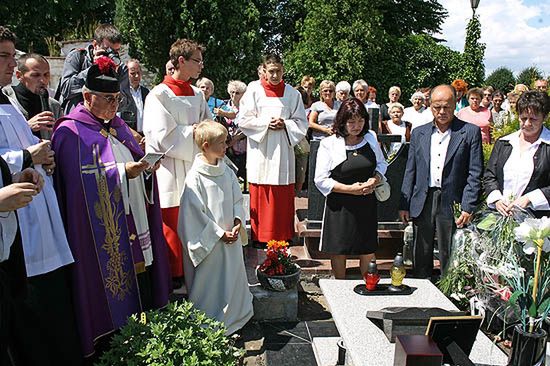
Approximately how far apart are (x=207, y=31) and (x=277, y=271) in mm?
10399

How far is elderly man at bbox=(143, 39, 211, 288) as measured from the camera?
4480 millimetres

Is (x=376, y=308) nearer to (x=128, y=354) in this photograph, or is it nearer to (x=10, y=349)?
(x=128, y=354)

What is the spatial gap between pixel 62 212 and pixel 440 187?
10.3ft

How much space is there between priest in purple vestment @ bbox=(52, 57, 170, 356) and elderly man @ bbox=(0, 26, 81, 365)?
0.16m

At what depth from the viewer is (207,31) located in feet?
43.9

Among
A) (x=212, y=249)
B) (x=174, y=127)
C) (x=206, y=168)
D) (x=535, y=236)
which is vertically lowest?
(x=212, y=249)

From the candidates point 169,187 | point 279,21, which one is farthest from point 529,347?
point 279,21

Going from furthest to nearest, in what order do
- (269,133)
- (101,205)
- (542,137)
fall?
(269,133) < (542,137) < (101,205)

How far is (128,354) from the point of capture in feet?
8.78

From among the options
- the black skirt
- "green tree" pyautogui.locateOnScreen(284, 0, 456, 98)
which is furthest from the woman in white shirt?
"green tree" pyautogui.locateOnScreen(284, 0, 456, 98)

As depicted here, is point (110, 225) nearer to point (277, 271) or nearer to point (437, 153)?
point (277, 271)

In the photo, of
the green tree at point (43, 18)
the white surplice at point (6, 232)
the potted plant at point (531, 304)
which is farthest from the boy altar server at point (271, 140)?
the green tree at point (43, 18)

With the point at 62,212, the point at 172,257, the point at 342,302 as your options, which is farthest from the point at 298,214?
the point at 62,212

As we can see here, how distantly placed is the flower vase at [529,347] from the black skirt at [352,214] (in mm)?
2108
